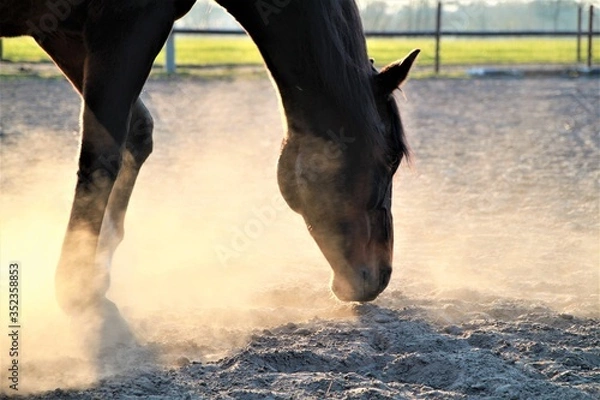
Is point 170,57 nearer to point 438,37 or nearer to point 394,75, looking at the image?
point 438,37

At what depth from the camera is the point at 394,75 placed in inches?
131

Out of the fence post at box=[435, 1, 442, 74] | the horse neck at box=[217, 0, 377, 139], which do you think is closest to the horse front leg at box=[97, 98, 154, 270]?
the horse neck at box=[217, 0, 377, 139]

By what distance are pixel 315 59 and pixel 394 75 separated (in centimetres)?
32

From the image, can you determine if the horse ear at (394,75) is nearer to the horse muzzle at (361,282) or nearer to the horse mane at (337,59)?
the horse mane at (337,59)

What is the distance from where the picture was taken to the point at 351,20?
3.34m

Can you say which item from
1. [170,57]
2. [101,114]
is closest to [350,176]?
[101,114]

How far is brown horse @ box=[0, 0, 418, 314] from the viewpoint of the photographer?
325 centimetres

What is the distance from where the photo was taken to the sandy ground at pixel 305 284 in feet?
10.3

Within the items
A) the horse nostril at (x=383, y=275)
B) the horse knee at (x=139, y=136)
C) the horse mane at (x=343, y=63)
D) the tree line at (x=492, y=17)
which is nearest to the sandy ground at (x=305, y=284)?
the horse nostril at (x=383, y=275)

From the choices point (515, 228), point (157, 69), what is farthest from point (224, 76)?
point (515, 228)

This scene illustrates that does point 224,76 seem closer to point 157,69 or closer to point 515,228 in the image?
point 157,69

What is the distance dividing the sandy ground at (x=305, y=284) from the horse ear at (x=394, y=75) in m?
1.03

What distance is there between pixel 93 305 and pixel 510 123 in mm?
9259

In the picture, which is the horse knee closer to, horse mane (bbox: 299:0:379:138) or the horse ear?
horse mane (bbox: 299:0:379:138)
